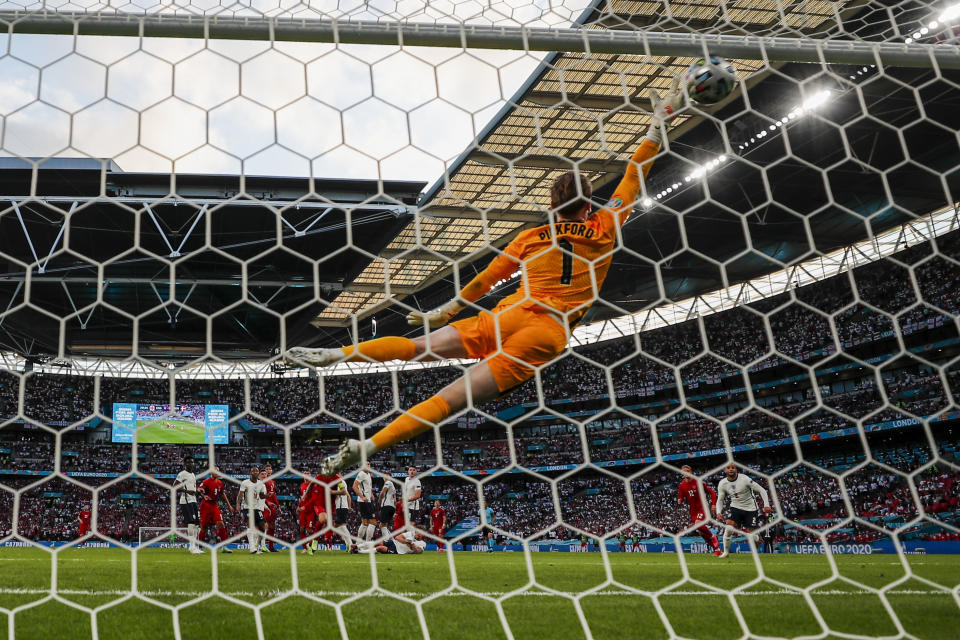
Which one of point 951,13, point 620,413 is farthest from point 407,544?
point 620,413

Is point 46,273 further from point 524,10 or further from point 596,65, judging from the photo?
point 524,10

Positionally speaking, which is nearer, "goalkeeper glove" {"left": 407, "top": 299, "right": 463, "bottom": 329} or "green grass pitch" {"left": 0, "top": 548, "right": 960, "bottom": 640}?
"green grass pitch" {"left": 0, "top": 548, "right": 960, "bottom": 640}

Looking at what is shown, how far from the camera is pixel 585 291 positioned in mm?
3010

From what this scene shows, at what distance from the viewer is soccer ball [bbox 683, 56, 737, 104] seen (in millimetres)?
3111

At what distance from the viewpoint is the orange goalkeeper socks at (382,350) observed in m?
2.60

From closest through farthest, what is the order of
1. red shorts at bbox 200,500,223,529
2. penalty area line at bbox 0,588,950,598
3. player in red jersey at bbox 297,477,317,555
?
1. penalty area line at bbox 0,588,950,598
2. red shorts at bbox 200,500,223,529
3. player in red jersey at bbox 297,477,317,555

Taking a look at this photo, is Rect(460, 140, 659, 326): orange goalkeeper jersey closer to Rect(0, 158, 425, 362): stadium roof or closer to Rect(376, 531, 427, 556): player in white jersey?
Rect(0, 158, 425, 362): stadium roof

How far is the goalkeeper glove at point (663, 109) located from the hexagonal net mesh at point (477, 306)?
30 mm

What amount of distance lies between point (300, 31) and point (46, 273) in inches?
669

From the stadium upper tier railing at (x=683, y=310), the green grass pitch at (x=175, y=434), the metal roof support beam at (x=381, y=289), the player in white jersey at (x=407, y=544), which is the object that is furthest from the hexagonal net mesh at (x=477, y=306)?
the metal roof support beam at (x=381, y=289)

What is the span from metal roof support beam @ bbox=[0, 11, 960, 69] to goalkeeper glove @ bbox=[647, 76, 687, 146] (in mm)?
224

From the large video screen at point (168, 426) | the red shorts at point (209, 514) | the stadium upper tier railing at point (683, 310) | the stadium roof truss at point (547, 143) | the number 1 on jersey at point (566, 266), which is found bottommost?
the large video screen at point (168, 426)

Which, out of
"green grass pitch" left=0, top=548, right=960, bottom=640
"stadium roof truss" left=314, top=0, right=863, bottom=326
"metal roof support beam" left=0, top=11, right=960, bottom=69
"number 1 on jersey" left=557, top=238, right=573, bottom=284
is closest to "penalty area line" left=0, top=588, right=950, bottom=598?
"green grass pitch" left=0, top=548, right=960, bottom=640

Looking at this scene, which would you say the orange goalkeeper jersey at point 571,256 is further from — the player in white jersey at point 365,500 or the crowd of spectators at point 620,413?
the crowd of spectators at point 620,413
